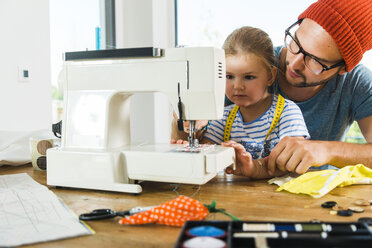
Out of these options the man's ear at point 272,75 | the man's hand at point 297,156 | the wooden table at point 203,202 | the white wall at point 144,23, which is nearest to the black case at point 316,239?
the wooden table at point 203,202

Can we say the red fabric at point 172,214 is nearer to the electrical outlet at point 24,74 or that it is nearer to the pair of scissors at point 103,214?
the pair of scissors at point 103,214

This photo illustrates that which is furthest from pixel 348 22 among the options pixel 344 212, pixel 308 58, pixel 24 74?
pixel 24 74

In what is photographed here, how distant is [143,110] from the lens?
136 inches

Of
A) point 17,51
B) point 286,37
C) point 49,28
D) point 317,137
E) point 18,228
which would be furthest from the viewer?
point 49,28

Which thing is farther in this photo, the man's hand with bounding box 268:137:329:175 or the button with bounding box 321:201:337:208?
the man's hand with bounding box 268:137:329:175

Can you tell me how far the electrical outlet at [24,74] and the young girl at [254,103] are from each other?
147 cm

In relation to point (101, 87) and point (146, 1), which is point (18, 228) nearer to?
point (101, 87)

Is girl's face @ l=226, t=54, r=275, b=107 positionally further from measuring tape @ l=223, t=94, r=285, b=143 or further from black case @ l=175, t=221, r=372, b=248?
black case @ l=175, t=221, r=372, b=248

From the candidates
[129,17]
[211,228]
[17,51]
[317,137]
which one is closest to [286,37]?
[317,137]

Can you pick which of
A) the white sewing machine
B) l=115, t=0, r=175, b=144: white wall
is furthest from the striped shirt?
l=115, t=0, r=175, b=144: white wall

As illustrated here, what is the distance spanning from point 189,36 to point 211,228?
9.91 feet

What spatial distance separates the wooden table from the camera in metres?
0.73

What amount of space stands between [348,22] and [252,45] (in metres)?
0.38

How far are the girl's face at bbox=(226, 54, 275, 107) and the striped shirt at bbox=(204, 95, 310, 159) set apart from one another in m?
0.11
